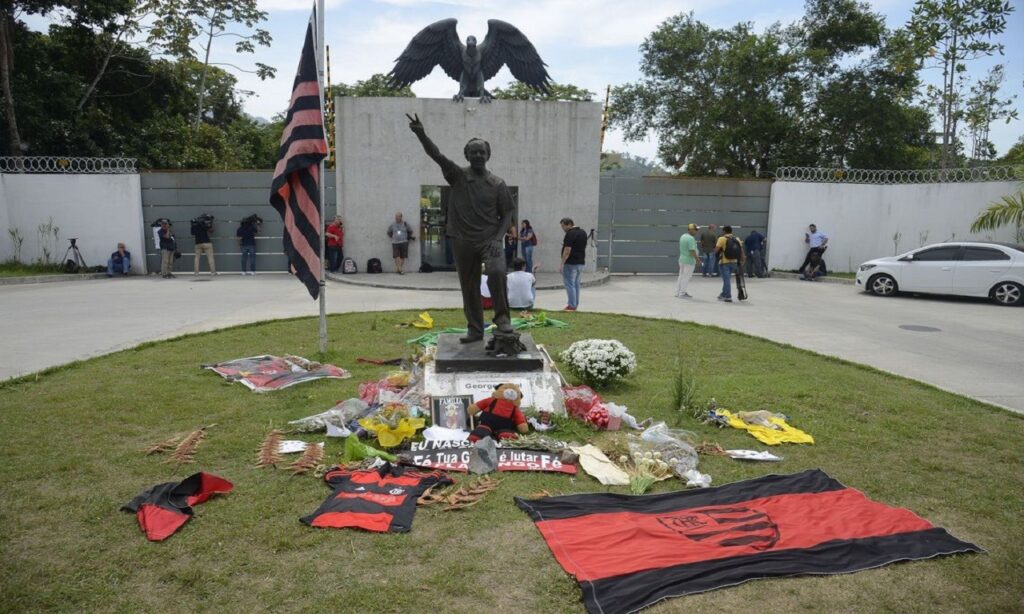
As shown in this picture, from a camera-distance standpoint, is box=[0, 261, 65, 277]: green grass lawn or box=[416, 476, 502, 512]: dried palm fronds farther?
box=[0, 261, 65, 277]: green grass lawn

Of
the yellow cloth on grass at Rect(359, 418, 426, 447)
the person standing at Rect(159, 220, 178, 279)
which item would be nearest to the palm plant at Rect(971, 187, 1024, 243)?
the yellow cloth on grass at Rect(359, 418, 426, 447)

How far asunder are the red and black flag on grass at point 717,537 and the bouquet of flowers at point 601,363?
263cm

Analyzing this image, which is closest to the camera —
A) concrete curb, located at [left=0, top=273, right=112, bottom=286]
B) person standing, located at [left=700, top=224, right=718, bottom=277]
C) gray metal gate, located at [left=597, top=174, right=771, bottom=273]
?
concrete curb, located at [left=0, top=273, right=112, bottom=286]

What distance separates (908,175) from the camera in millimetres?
21391

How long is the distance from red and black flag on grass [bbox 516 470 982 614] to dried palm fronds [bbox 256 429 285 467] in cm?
201

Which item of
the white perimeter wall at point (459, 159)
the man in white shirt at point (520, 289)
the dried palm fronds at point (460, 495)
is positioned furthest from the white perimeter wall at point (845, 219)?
the dried palm fronds at point (460, 495)

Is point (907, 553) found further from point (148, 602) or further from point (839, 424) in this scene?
point (148, 602)

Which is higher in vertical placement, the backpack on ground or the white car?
the backpack on ground

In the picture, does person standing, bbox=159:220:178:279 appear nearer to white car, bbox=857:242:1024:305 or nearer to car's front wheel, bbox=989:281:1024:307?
white car, bbox=857:242:1024:305

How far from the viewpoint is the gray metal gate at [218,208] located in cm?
2016

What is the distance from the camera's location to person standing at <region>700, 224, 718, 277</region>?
63.7ft

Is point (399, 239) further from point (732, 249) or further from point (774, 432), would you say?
point (774, 432)

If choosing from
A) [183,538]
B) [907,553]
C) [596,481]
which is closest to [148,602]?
[183,538]

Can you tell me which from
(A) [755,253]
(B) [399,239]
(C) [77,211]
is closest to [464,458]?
(B) [399,239]
